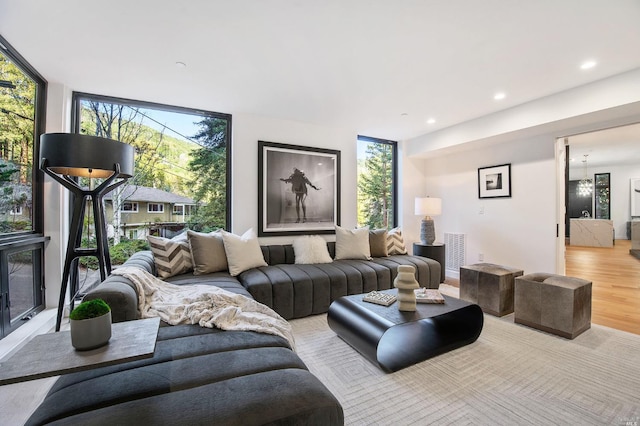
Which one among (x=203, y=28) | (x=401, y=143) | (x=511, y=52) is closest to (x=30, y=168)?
(x=203, y=28)

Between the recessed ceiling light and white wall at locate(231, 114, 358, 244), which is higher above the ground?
the recessed ceiling light

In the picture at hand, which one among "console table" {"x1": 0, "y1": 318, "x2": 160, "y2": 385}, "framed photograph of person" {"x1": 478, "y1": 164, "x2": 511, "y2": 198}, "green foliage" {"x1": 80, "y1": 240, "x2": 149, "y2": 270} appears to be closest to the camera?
"console table" {"x1": 0, "y1": 318, "x2": 160, "y2": 385}

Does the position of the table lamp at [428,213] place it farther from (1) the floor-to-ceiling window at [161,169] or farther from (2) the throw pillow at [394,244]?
(1) the floor-to-ceiling window at [161,169]

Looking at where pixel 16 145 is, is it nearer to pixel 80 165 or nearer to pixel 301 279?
pixel 80 165

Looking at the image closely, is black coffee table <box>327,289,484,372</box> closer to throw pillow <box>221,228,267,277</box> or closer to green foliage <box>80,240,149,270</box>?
throw pillow <box>221,228,267,277</box>

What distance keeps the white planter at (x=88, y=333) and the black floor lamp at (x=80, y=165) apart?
1488mm

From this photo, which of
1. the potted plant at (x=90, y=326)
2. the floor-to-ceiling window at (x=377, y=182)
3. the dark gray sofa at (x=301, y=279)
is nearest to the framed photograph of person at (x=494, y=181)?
the floor-to-ceiling window at (x=377, y=182)

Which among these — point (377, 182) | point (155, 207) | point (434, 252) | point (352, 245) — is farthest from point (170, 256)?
point (377, 182)

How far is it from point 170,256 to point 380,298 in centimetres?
206

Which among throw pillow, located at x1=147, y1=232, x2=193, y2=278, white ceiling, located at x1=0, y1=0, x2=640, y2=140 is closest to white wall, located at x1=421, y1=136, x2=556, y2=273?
white ceiling, located at x1=0, y1=0, x2=640, y2=140

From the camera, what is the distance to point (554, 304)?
8.03 ft

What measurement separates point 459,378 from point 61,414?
2.06 m

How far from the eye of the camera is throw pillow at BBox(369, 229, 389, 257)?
3951mm

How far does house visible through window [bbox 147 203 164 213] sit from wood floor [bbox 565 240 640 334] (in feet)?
16.1
